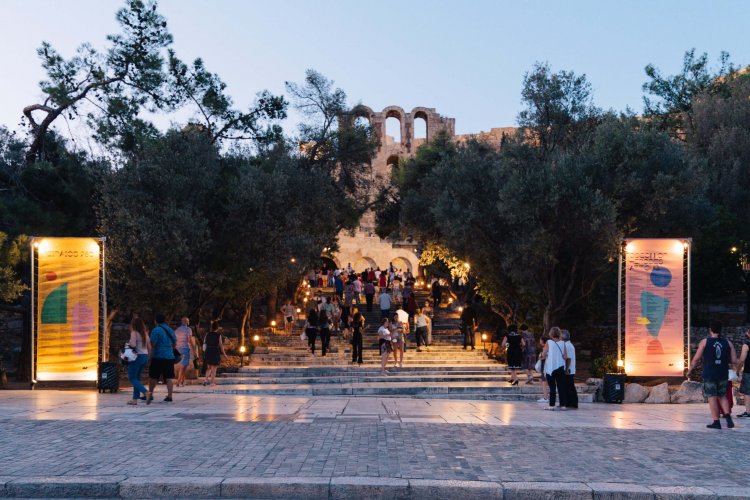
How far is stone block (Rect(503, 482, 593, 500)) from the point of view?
6.59 meters

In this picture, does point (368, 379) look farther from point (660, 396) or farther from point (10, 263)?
point (10, 263)

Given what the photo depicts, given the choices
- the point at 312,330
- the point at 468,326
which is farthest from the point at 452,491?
the point at 468,326

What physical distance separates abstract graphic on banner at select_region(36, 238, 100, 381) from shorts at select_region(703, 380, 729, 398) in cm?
1177

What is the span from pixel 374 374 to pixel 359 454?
14.6 m

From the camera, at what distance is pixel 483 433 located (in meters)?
10.0

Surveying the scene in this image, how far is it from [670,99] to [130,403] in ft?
138

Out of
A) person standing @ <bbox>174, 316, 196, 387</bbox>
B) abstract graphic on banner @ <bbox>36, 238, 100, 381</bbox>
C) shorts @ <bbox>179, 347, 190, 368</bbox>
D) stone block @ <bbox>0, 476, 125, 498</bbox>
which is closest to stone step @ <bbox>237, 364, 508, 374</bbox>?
shorts @ <bbox>179, 347, 190, 368</bbox>

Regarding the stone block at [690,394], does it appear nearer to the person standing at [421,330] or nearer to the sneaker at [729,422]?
the sneaker at [729,422]

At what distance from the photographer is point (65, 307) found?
17.0m

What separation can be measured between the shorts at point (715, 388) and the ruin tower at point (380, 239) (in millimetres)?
33674

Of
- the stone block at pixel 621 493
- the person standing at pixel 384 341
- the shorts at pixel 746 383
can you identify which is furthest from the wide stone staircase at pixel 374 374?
the stone block at pixel 621 493

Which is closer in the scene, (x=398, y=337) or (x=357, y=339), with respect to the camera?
(x=398, y=337)

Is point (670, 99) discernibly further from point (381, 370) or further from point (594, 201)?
point (381, 370)

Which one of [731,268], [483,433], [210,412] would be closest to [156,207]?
[210,412]
